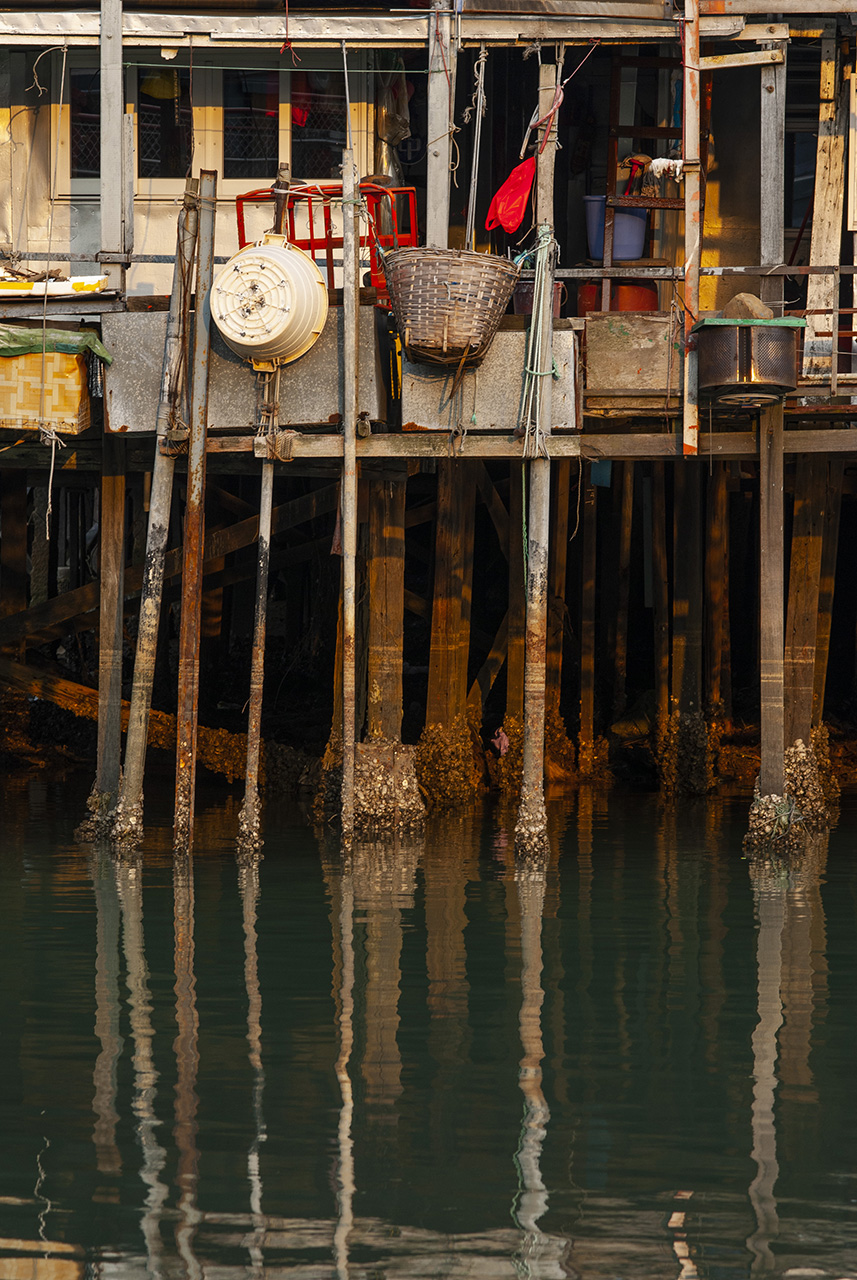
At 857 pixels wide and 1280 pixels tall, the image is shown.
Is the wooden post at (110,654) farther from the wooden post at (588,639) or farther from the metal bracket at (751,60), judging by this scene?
the metal bracket at (751,60)

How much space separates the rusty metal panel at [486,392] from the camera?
10227 mm

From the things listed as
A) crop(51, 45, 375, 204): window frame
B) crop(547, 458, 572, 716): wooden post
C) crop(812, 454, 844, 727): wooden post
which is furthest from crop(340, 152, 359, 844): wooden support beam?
crop(812, 454, 844, 727): wooden post

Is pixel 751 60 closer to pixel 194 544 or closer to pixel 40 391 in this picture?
pixel 194 544

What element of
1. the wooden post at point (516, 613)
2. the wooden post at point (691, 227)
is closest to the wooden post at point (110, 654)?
the wooden post at point (516, 613)

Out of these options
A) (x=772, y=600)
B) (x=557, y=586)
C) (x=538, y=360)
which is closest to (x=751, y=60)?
Result: (x=538, y=360)

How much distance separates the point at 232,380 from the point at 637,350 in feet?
9.09

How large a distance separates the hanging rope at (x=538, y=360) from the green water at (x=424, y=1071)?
2.85m

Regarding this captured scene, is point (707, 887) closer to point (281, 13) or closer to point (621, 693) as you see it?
point (621, 693)

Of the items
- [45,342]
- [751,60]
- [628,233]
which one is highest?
[751,60]

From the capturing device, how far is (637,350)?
10508mm

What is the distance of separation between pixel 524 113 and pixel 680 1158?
35.9 feet

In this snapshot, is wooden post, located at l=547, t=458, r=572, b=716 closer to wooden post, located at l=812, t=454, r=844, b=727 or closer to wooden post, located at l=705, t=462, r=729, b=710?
wooden post, located at l=705, t=462, r=729, b=710

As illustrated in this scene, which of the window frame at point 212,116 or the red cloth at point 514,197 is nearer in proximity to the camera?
the red cloth at point 514,197

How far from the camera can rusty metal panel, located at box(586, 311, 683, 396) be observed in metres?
10.5
